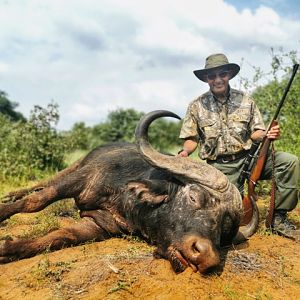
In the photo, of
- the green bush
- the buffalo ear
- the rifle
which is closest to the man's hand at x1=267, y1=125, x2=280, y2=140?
the rifle

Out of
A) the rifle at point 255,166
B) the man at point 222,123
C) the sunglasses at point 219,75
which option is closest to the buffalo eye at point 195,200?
the rifle at point 255,166

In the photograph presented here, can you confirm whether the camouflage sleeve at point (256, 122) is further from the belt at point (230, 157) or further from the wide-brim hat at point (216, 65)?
the wide-brim hat at point (216, 65)

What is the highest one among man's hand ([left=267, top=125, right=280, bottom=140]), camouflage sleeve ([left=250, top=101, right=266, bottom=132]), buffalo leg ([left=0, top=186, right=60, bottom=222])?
camouflage sleeve ([left=250, top=101, right=266, bottom=132])

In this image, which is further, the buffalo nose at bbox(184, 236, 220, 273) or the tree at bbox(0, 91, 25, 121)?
the tree at bbox(0, 91, 25, 121)

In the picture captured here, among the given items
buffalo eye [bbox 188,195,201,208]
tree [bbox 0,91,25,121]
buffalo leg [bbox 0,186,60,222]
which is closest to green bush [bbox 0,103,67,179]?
buffalo leg [bbox 0,186,60,222]

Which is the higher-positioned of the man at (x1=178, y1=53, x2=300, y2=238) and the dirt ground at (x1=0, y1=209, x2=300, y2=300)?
the man at (x1=178, y1=53, x2=300, y2=238)

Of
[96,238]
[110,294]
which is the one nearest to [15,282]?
[110,294]

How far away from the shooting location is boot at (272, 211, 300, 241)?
4.85 m

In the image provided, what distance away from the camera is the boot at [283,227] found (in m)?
4.85

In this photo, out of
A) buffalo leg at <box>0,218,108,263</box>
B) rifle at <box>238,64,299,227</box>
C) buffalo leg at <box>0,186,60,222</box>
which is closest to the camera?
buffalo leg at <box>0,218,108,263</box>

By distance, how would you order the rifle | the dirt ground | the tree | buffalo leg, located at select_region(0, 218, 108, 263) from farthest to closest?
the tree
the rifle
buffalo leg, located at select_region(0, 218, 108, 263)
the dirt ground

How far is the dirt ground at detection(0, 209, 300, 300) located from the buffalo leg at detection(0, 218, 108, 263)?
9 cm

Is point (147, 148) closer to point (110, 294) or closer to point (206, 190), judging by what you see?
point (206, 190)

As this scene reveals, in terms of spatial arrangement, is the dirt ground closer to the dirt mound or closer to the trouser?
the dirt mound
